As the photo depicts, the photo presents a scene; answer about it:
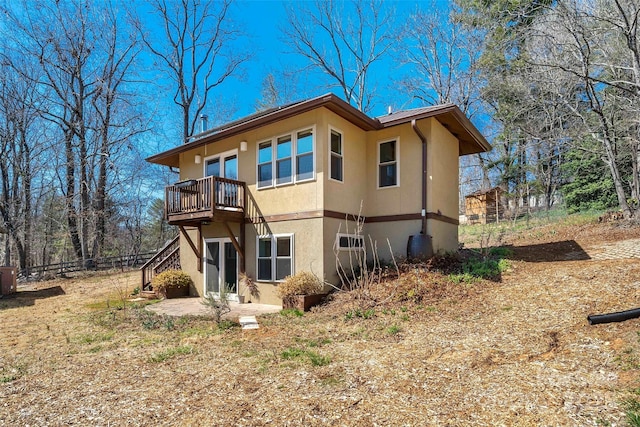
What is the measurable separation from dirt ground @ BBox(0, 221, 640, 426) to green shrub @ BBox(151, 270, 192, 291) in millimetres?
2842

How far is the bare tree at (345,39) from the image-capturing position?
22016 millimetres

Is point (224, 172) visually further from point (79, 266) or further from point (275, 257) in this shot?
point (79, 266)

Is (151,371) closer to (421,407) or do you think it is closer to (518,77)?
(421,407)

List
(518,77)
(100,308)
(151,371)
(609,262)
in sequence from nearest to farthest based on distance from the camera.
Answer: (151,371), (609,262), (100,308), (518,77)

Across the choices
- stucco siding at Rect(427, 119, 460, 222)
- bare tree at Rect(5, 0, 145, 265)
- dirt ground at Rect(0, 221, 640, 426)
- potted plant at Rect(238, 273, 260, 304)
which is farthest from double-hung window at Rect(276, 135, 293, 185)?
bare tree at Rect(5, 0, 145, 265)

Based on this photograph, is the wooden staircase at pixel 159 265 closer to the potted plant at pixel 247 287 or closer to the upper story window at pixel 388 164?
the potted plant at pixel 247 287

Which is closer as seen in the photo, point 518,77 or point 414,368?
point 414,368

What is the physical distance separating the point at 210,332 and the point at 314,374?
294cm

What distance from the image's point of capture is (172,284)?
37.4ft

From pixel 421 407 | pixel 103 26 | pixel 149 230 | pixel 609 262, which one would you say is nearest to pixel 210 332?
pixel 421 407

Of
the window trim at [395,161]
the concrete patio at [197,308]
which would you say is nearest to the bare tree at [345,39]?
the window trim at [395,161]

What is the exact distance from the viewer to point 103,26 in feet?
65.1

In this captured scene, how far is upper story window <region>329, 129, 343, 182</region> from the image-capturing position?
9258 mm

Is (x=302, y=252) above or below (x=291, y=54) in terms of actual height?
below
